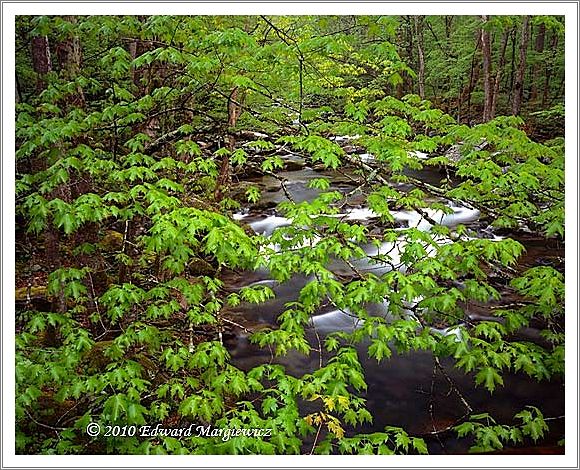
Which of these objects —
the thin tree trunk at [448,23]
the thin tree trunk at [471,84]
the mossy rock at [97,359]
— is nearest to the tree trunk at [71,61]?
the mossy rock at [97,359]

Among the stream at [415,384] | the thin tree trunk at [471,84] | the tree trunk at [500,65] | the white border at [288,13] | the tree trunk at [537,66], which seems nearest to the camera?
the white border at [288,13]

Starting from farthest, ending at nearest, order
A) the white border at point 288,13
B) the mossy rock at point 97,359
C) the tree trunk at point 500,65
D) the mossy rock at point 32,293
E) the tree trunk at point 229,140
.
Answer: the tree trunk at point 500,65, the mossy rock at point 32,293, the tree trunk at point 229,140, the mossy rock at point 97,359, the white border at point 288,13

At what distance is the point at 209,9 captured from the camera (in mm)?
2316

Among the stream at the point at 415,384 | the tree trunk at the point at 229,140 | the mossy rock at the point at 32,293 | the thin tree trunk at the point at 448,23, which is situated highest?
the thin tree trunk at the point at 448,23

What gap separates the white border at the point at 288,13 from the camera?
2.09 m

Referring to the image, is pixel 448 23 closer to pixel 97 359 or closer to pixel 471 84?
pixel 471 84

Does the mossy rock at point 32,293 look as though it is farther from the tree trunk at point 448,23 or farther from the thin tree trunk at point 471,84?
the thin tree trunk at point 471,84

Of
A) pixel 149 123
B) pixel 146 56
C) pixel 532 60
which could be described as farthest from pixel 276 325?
pixel 532 60

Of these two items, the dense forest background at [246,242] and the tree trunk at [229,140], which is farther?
the tree trunk at [229,140]

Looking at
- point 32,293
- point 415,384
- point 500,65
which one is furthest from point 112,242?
point 500,65

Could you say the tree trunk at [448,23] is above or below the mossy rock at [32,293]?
above

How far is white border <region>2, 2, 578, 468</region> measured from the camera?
209 cm

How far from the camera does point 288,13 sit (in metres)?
2.33

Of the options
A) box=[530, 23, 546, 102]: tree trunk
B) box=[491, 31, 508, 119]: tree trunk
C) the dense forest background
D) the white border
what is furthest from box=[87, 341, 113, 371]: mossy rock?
box=[530, 23, 546, 102]: tree trunk
